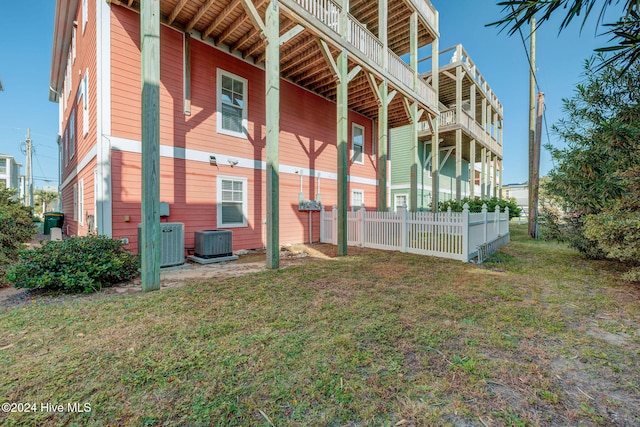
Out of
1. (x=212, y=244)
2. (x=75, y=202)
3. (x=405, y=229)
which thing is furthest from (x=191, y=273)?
(x=75, y=202)

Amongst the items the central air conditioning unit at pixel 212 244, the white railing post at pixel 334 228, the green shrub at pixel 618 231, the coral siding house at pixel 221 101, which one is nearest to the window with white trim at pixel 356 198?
the coral siding house at pixel 221 101

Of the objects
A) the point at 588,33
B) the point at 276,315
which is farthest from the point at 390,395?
the point at 588,33

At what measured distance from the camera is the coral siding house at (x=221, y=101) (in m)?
5.88

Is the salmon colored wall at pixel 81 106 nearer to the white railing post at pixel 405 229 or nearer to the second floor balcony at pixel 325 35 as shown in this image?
the second floor balcony at pixel 325 35

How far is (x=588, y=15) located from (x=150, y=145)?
15.5 ft

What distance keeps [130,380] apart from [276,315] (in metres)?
1.43

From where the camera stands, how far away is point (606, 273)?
529 cm

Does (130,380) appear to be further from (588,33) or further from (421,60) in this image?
(421,60)

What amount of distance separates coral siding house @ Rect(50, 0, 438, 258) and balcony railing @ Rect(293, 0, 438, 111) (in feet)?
0.12

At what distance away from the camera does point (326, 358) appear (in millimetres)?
2152

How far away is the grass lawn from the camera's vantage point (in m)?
1.61

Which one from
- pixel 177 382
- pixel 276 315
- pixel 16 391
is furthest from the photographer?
pixel 276 315

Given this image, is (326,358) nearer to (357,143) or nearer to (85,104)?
(85,104)

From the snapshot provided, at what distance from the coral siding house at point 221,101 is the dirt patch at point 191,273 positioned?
47.5 inches
